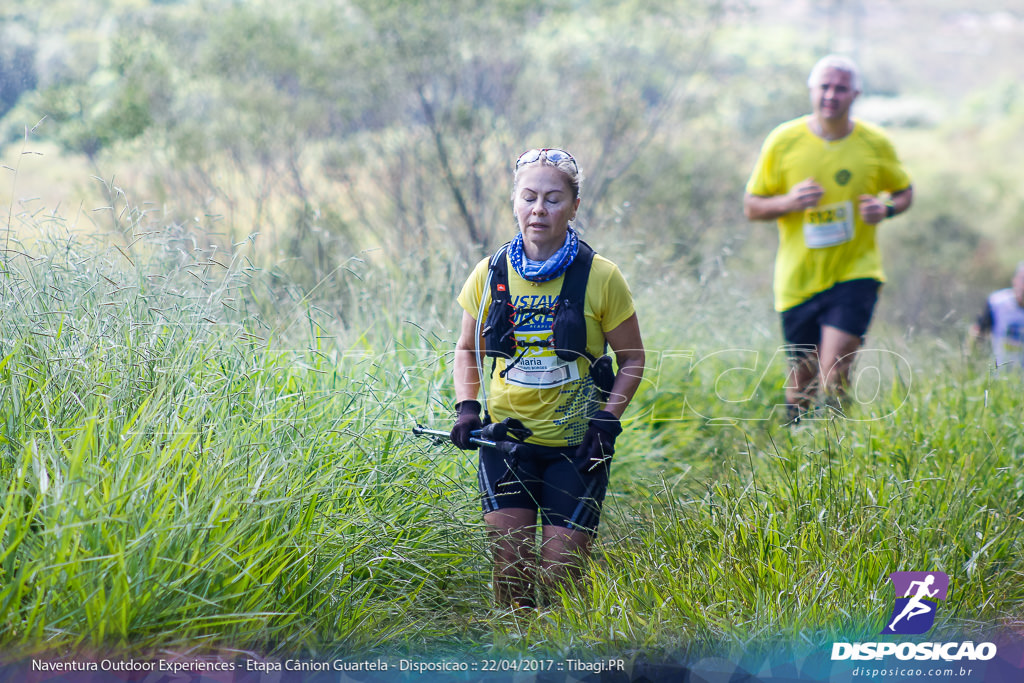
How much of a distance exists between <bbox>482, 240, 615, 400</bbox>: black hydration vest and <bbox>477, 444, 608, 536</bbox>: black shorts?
0.31m

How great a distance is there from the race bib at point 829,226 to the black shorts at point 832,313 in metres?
0.26

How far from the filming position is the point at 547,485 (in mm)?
3143

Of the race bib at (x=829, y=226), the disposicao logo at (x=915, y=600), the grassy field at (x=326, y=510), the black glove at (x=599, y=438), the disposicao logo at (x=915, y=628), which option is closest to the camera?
the grassy field at (x=326, y=510)

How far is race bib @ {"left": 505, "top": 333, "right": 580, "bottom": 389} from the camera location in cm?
303

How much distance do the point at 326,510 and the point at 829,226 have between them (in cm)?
362

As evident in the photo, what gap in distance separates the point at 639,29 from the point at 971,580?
34.4 ft

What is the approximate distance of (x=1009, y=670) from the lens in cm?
258

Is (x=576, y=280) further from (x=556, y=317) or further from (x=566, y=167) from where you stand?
(x=566, y=167)

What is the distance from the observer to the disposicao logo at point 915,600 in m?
2.65

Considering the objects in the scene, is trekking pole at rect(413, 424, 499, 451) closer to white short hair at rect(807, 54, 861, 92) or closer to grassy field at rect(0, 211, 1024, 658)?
grassy field at rect(0, 211, 1024, 658)

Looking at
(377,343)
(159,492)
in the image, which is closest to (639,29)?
(377,343)

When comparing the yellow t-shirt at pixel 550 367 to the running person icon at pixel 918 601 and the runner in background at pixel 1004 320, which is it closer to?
the running person icon at pixel 918 601

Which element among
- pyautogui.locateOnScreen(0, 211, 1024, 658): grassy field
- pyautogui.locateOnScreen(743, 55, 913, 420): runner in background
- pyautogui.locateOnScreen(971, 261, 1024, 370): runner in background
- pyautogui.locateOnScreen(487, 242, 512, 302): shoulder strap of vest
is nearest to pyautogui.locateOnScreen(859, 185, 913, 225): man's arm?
pyautogui.locateOnScreen(743, 55, 913, 420): runner in background


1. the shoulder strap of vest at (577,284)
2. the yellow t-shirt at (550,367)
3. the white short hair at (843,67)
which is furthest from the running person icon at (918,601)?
the white short hair at (843,67)
